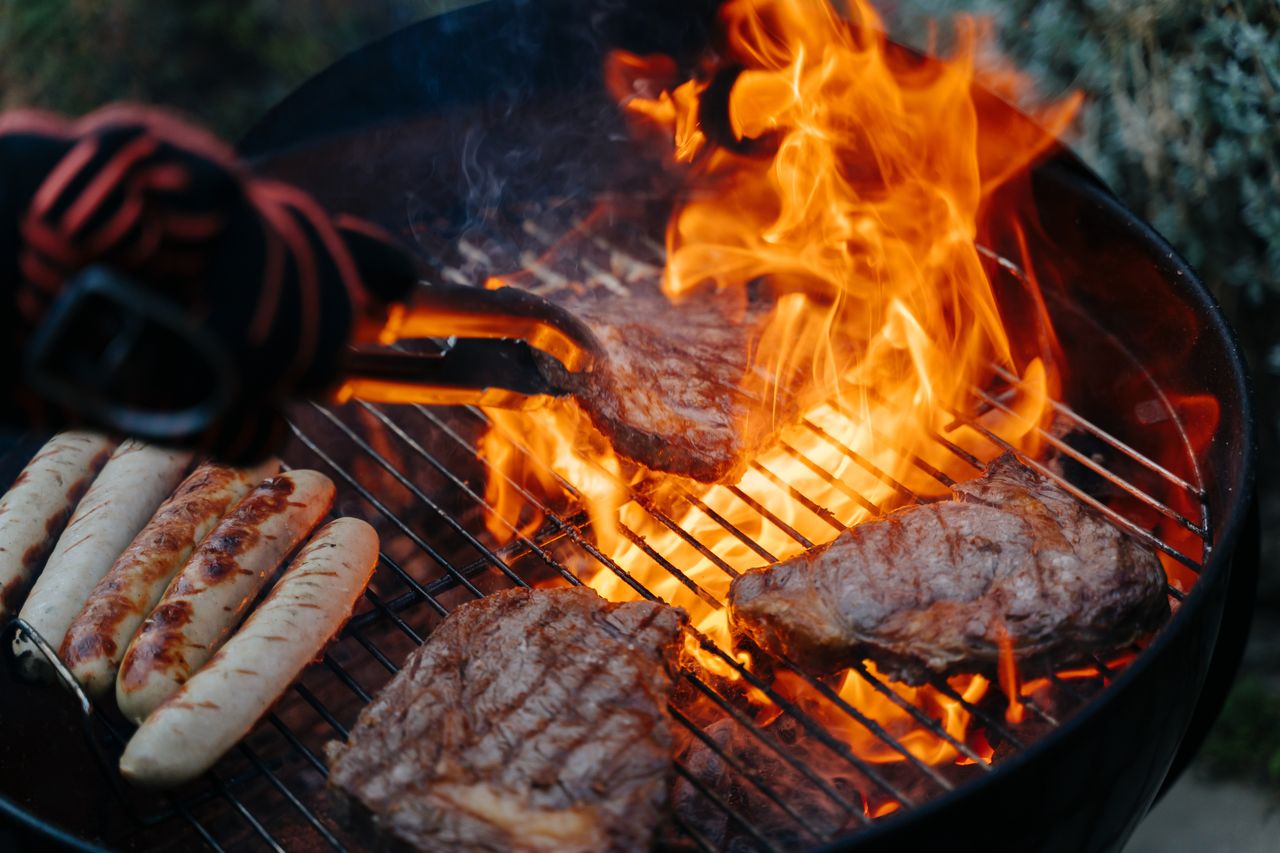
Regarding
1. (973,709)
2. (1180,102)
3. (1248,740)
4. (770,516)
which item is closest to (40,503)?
(770,516)

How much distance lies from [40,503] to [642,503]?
172cm

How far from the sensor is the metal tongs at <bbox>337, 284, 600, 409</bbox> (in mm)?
2459

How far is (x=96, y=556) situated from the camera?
3.16 metres

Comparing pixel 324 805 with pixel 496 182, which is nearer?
pixel 324 805

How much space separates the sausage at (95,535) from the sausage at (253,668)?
0.52m

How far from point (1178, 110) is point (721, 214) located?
1.75 m

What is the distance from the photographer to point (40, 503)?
3340mm

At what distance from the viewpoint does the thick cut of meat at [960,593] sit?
2.73 metres

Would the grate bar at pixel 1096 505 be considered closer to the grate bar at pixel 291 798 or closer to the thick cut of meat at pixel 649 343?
the thick cut of meat at pixel 649 343

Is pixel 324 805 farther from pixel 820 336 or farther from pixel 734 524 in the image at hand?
pixel 820 336

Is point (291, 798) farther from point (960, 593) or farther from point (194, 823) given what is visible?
point (960, 593)

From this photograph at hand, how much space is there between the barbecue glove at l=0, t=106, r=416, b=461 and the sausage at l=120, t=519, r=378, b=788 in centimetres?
103

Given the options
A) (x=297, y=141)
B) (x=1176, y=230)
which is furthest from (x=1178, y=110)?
(x=297, y=141)

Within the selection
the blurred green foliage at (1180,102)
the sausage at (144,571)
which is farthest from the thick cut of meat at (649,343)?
the blurred green foliage at (1180,102)
